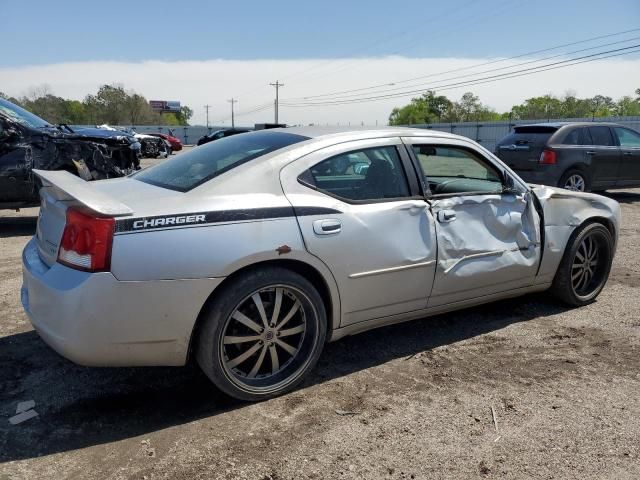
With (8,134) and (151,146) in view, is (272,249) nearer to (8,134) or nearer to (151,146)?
(8,134)

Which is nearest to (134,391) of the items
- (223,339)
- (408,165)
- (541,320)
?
(223,339)

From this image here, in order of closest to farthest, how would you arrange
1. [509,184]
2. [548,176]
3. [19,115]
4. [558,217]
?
[509,184] < [558,217] < [19,115] < [548,176]

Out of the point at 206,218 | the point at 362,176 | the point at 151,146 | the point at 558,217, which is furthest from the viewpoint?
the point at 151,146

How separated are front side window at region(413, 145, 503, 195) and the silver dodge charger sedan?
0.02 meters

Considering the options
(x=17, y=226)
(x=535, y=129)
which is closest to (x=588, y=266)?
(x=535, y=129)

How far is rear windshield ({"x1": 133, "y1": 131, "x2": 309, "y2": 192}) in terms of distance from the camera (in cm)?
314

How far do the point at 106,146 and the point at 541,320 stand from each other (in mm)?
6874

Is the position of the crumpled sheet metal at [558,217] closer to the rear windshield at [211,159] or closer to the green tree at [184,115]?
the rear windshield at [211,159]

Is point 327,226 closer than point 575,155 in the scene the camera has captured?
Yes

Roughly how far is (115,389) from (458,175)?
2966mm

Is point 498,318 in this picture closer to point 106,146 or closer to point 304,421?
point 304,421

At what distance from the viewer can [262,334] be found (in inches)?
117

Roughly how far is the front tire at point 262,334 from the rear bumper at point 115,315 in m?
0.13

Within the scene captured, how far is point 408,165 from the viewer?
3.58m
